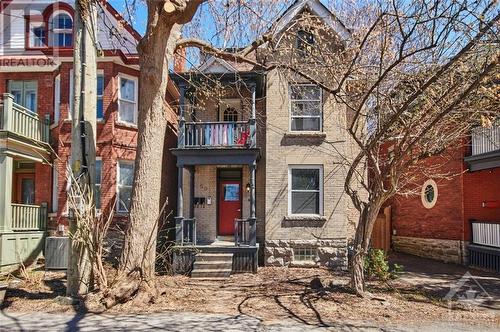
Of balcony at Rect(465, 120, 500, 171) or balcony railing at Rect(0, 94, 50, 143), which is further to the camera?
balcony at Rect(465, 120, 500, 171)

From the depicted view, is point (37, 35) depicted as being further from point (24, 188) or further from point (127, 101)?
point (24, 188)

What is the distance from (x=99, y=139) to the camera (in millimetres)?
14352

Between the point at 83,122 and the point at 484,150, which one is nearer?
the point at 83,122

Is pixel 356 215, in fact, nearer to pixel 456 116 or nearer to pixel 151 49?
pixel 456 116

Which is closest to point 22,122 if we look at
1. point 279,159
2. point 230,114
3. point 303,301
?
point 230,114

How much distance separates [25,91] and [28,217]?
5003 millimetres

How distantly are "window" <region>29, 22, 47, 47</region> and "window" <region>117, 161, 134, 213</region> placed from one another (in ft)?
19.2

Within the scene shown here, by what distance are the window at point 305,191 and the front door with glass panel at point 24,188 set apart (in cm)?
971

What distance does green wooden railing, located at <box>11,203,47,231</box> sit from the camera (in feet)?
43.1

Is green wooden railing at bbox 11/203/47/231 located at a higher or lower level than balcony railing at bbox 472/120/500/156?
lower

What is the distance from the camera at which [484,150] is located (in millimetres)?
14219

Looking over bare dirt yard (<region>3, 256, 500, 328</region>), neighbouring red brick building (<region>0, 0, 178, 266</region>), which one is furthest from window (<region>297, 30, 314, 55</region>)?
neighbouring red brick building (<region>0, 0, 178, 266</region>)

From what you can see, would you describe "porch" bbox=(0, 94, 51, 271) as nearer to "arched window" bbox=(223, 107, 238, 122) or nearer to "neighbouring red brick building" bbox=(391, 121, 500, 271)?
"arched window" bbox=(223, 107, 238, 122)

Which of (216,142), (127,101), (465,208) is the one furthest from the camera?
(465,208)
